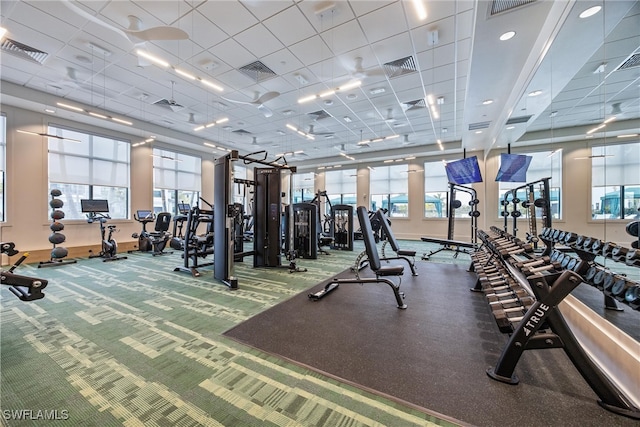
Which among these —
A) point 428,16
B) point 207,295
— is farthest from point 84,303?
point 428,16

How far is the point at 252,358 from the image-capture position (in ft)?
6.68

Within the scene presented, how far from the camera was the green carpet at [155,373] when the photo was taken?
4.76 feet

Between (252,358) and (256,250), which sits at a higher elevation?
(256,250)

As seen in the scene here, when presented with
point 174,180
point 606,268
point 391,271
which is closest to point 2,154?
point 174,180

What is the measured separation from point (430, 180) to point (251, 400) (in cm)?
1085

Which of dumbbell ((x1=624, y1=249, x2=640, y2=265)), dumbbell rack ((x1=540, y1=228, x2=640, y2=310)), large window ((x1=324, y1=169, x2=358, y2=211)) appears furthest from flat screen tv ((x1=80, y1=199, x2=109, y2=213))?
dumbbell ((x1=624, y1=249, x2=640, y2=265))

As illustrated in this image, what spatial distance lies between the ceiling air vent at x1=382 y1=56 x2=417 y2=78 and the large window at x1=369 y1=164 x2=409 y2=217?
629 centimetres

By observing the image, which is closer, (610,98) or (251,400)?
(251,400)

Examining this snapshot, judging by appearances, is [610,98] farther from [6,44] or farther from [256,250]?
[6,44]

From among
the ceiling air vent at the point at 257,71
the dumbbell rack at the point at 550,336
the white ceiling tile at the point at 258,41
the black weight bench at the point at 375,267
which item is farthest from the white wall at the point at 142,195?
the ceiling air vent at the point at 257,71

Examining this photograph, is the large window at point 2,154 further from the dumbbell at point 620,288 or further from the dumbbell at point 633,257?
the dumbbell at point 633,257

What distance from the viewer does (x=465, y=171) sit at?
8094 mm

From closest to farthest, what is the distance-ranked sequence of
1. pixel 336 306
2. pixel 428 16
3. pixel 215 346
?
pixel 215 346 < pixel 336 306 < pixel 428 16

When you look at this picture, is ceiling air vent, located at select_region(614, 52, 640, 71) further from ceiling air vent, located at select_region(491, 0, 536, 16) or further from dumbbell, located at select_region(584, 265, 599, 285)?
dumbbell, located at select_region(584, 265, 599, 285)
